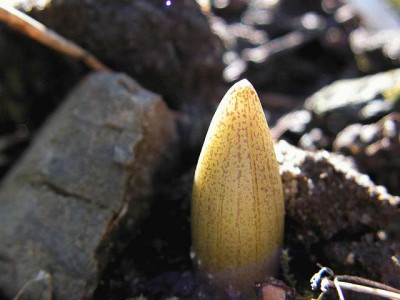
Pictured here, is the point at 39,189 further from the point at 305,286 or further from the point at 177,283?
the point at 305,286

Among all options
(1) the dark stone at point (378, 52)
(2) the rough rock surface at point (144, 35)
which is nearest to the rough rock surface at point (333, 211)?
(2) the rough rock surface at point (144, 35)

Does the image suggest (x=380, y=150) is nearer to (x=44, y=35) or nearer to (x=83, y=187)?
(x=83, y=187)

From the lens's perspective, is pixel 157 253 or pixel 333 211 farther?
pixel 157 253

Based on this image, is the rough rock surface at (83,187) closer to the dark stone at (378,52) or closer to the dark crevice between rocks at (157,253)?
the dark crevice between rocks at (157,253)

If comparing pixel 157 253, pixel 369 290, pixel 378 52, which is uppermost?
pixel 378 52

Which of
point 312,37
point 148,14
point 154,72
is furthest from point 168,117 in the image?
point 312,37

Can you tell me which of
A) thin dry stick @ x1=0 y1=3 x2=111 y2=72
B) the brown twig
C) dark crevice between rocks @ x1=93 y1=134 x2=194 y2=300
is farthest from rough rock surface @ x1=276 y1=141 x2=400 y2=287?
thin dry stick @ x1=0 y1=3 x2=111 y2=72

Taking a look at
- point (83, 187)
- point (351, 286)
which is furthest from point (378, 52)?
point (83, 187)
